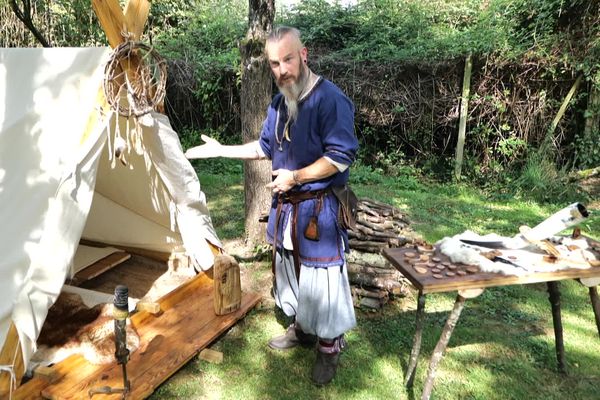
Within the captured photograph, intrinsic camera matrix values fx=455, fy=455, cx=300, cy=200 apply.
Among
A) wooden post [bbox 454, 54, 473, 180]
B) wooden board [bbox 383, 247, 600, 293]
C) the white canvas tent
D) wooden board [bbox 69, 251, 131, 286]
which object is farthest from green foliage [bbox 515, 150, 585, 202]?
wooden board [bbox 69, 251, 131, 286]

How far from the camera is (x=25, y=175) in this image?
2.25 m

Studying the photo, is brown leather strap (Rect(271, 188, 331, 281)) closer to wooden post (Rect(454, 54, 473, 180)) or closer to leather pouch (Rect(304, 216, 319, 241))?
leather pouch (Rect(304, 216, 319, 241))

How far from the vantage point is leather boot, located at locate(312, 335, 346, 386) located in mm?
2426

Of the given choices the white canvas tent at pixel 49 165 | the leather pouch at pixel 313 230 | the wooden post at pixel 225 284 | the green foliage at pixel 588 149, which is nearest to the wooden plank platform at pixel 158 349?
the wooden post at pixel 225 284

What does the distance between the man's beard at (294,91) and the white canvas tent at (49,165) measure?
0.86 metres

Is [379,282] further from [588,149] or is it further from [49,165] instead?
[588,149]

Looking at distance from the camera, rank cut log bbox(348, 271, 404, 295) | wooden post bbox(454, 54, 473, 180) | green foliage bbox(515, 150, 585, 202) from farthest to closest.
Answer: wooden post bbox(454, 54, 473, 180) < green foliage bbox(515, 150, 585, 202) < cut log bbox(348, 271, 404, 295)

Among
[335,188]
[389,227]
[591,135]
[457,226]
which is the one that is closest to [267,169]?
[389,227]

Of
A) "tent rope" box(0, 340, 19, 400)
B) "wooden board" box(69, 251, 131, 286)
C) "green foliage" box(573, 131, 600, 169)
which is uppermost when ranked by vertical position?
"green foliage" box(573, 131, 600, 169)

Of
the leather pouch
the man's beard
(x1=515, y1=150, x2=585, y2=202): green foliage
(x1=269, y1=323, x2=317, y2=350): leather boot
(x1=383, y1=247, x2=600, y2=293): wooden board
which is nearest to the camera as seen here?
(x1=383, y1=247, x2=600, y2=293): wooden board

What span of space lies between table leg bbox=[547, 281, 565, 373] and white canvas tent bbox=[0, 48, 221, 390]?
86.2 inches

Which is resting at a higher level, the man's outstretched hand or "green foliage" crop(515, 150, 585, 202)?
the man's outstretched hand

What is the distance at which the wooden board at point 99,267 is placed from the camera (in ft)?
11.1

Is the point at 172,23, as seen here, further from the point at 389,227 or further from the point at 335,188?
the point at 335,188
